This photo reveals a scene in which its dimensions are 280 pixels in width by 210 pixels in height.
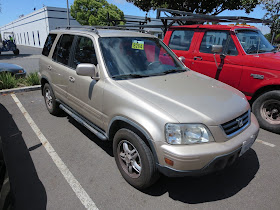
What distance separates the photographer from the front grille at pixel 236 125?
2365 mm

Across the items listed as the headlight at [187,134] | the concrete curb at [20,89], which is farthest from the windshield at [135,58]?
the concrete curb at [20,89]

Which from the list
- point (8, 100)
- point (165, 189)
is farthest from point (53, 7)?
point (165, 189)

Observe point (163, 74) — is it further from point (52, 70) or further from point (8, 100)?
point (8, 100)

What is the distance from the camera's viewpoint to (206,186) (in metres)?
2.80

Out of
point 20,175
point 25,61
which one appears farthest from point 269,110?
point 25,61

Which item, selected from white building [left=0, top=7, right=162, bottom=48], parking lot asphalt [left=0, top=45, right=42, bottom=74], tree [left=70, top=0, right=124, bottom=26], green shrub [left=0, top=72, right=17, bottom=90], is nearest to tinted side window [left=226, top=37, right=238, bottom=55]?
green shrub [left=0, top=72, right=17, bottom=90]

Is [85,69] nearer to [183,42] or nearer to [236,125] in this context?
[236,125]

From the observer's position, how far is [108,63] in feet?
9.94

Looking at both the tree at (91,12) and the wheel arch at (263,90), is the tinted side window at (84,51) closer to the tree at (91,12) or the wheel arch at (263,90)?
the wheel arch at (263,90)

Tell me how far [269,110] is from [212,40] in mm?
1997

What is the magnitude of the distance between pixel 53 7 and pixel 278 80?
35.3 meters

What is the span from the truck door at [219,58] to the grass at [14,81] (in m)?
5.52

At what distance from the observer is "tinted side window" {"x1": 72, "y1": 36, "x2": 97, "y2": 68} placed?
3.29m

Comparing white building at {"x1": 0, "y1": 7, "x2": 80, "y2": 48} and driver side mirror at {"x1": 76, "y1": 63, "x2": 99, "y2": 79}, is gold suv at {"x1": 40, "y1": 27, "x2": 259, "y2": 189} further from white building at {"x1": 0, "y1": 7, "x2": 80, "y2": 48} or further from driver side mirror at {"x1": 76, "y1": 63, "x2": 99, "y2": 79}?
white building at {"x1": 0, "y1": 7, "x2": 80, "y2": 48}
